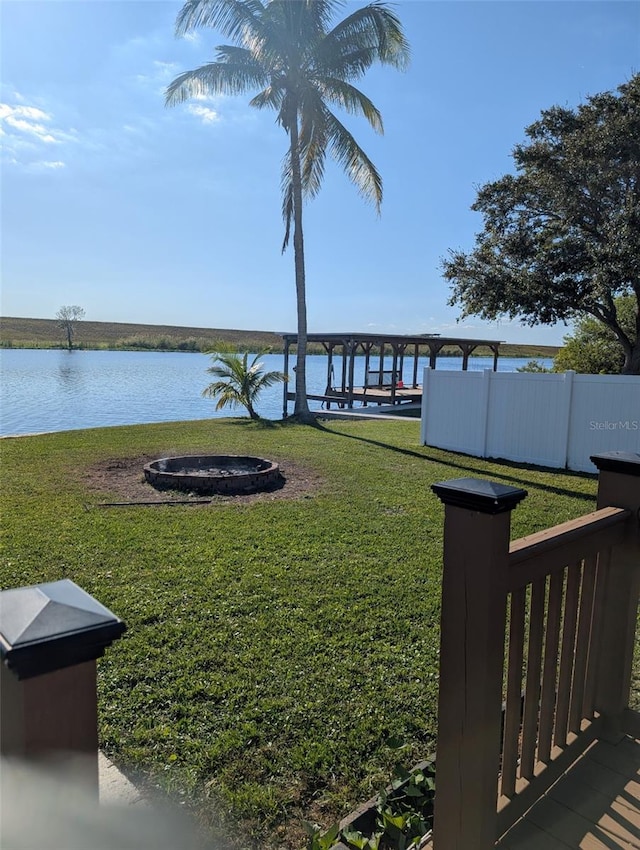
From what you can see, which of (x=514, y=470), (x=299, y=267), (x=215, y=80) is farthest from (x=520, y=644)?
(x=215, y=80)

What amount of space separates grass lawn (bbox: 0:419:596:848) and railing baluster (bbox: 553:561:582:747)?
1.88 ft

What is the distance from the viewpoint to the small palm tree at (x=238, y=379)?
1358 cm

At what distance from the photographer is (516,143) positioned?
13.7m

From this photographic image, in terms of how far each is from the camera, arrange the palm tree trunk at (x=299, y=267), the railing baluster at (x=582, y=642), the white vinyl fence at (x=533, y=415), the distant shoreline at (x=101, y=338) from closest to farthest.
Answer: the railing baluster at (x=582, y=642), the white vinyl fence at (x=533, y=415), the palm tree trunk at (x=299, y=267), the distant shoreline at (x=101, y=338)

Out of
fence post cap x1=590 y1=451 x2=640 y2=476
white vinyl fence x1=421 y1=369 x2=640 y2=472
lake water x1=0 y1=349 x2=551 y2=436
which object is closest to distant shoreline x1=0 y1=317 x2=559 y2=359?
lake water x1=0 y1=349 x2=551 y2=436

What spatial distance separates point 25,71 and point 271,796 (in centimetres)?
581

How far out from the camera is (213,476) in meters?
6.72

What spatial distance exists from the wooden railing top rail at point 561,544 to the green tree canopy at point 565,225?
1190 centimetres

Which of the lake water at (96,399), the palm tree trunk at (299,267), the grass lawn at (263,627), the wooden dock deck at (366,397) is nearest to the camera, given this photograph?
the grass lawn at (263,627)

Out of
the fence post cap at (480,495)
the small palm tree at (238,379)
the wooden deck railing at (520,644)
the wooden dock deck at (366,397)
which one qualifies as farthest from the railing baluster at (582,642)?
the wooden dock deck at (366,397)

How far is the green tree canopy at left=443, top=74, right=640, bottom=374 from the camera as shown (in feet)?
39.5

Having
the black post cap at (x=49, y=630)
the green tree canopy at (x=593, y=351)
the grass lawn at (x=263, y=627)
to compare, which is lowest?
the grass lawn at (x=263, y=627)

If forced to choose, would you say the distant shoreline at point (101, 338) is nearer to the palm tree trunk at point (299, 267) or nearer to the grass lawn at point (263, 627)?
the palm tree trunk at point (299, 267)

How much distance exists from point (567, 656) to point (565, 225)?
1361 cm
